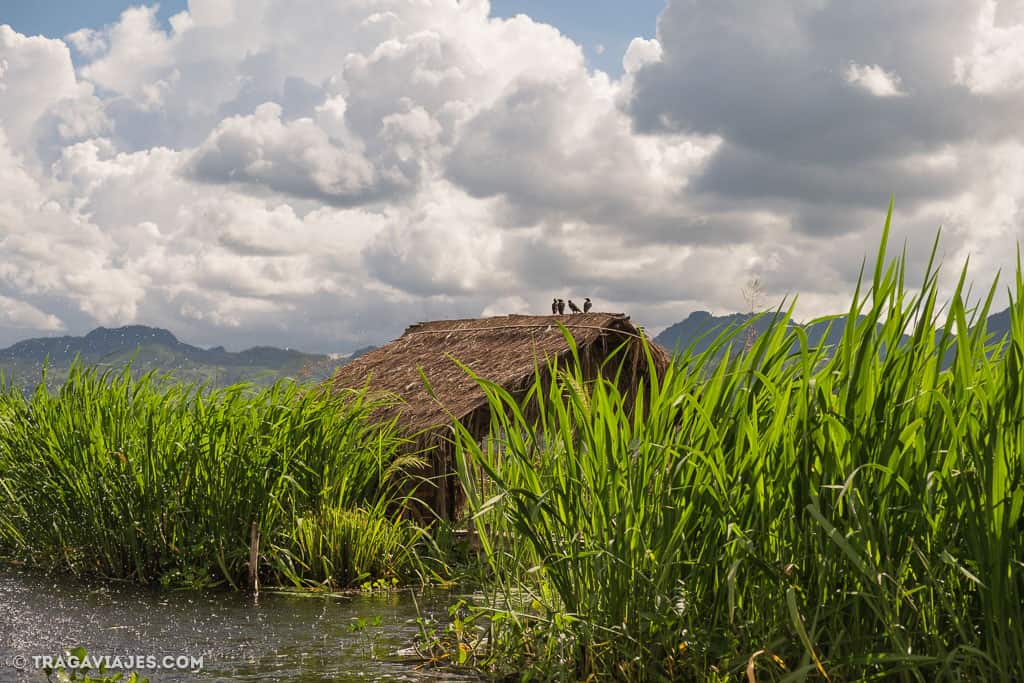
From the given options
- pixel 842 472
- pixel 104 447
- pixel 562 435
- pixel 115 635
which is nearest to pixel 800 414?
pixel 842 472

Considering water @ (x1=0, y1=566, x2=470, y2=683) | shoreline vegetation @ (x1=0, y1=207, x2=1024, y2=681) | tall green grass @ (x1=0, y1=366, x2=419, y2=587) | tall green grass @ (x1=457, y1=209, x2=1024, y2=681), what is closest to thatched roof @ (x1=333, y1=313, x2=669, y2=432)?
tall green grass @ (x1=0, y1=366, x2=419, y2=587)

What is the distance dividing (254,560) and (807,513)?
5.17 metres

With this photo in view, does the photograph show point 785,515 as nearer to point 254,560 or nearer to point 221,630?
point 221,630

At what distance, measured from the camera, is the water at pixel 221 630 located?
201 inches

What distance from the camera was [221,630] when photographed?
20.2 ft

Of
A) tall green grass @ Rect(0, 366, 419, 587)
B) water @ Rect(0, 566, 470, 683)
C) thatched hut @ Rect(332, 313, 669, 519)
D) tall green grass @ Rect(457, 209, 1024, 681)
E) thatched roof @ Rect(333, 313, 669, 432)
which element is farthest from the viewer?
thatched roof @ Rect(333, 313, 669, 432)

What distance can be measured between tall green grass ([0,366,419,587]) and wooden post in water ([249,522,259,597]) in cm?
20

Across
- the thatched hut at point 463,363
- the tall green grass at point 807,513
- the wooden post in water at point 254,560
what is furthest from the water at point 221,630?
the thatched hut at point 463,363

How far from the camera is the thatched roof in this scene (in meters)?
9.99

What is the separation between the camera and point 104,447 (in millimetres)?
7707

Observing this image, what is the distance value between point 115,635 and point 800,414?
176 inches

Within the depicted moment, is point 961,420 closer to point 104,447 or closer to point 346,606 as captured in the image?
point 346,606

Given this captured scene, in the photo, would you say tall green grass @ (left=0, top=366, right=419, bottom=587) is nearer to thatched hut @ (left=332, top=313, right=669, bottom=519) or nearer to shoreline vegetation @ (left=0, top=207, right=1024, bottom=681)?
thatched hut @ (left=332, top=313, right=669, bottom=519)

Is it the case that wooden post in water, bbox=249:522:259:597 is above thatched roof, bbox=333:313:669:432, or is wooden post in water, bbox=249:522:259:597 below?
below
